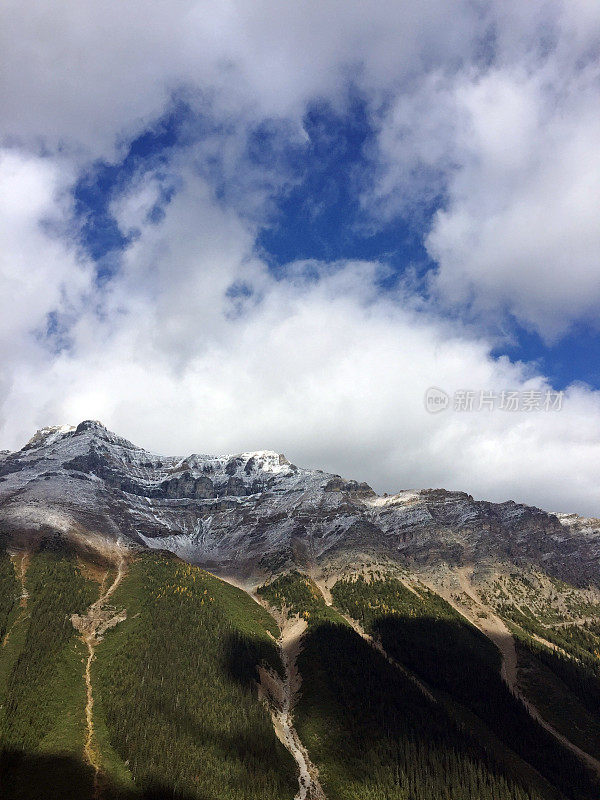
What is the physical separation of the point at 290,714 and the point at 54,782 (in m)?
81.1

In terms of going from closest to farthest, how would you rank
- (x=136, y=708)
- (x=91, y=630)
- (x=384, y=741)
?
(x=136, y=708), (x=384, y=741), (x=91, y=630)

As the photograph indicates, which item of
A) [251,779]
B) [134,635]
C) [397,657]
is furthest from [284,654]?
[251,779]

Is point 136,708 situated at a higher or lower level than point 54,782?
higher

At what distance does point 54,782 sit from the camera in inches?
4158

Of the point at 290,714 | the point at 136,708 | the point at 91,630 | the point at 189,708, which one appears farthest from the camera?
the point at 91,630

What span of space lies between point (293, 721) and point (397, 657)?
2273 inches

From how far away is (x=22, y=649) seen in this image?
15050 cm

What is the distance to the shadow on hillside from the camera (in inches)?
4048

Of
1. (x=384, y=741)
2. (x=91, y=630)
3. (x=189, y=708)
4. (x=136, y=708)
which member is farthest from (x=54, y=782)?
(x=384, y=741)

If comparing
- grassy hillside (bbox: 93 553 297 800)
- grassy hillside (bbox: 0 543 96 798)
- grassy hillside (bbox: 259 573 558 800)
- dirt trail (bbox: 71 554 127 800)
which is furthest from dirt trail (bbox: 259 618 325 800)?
grassy hillside (bbox: 0 543 96 798)

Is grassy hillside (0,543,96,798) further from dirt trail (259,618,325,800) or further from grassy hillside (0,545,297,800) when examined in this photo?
dirt trail (259,618,325,800)

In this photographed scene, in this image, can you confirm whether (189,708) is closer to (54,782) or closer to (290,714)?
(290,714)

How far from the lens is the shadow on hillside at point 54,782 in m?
103

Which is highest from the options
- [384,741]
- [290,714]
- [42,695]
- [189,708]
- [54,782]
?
[42,695]
